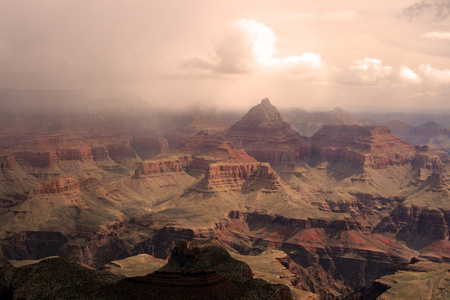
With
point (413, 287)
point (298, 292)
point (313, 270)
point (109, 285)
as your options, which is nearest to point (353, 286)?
point (313, 270)

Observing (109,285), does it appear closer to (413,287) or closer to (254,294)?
(254,294)

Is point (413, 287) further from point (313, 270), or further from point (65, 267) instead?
point (65, 267)

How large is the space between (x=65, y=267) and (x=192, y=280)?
3119 cm

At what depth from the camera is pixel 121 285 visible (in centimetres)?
9012

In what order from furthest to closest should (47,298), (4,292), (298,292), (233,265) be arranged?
(298,292), (233,265), (4,292), (47,298)

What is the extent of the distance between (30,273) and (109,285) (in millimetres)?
18398

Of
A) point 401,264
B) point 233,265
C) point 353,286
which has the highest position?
point 233,265

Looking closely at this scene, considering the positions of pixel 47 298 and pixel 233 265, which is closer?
pixel 47 298

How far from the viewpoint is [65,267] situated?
102 meters

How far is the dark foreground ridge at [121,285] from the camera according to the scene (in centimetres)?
8694

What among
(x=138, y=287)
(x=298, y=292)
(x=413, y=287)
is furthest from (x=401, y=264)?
(x=138, y=287)

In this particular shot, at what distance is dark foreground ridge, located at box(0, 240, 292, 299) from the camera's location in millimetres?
86938

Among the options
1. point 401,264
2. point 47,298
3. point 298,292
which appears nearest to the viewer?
point 47,298

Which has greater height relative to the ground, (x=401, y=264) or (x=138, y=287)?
(x=138, y=287)
